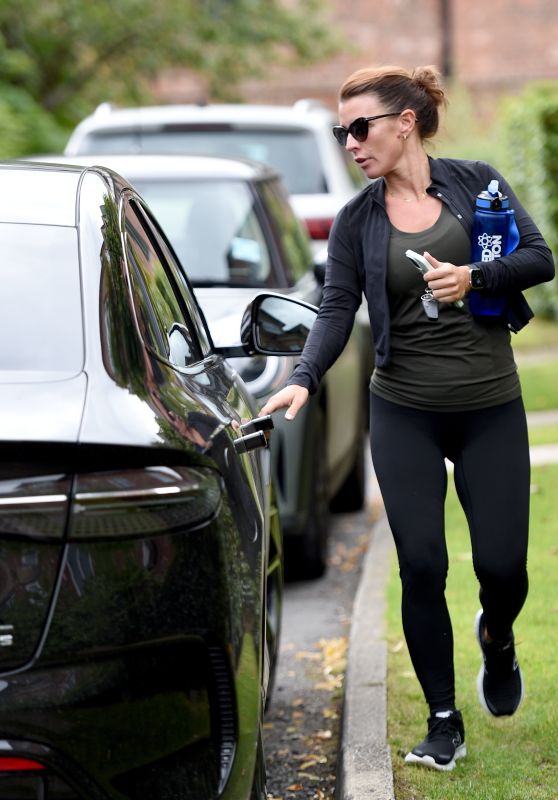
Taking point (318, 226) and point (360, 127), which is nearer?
point (360, 127)

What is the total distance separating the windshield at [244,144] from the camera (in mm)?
9984

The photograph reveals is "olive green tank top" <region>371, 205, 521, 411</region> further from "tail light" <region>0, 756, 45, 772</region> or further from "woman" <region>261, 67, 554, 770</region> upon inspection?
"tail light" <region>0, 756, 45, 772</region>

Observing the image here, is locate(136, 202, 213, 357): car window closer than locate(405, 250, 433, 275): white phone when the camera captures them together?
No

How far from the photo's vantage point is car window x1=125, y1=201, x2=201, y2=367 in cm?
319

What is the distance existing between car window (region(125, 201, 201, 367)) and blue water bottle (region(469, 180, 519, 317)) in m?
0.78

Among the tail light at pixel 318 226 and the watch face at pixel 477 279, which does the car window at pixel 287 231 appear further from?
the watch face at pixel 477 279

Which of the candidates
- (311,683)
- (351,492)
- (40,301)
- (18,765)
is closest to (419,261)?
(40,301)

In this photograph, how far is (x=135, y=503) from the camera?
261cm

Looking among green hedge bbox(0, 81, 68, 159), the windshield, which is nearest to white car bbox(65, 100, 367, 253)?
the windshield

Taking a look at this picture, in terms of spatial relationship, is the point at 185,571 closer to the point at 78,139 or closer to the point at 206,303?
the point at 206,303

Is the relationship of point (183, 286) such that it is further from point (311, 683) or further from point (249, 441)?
point (311, 683)

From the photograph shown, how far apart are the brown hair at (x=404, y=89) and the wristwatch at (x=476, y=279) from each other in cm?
48

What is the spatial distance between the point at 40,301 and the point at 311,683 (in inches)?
111

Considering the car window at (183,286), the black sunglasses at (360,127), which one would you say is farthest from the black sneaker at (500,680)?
the black sunglasses at (360,127)
